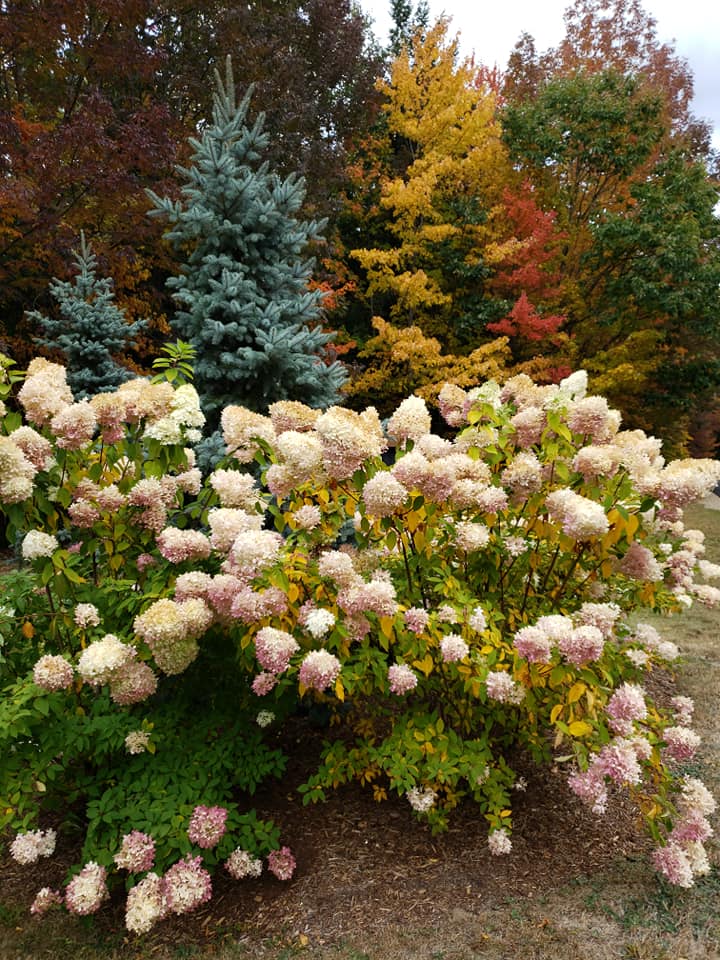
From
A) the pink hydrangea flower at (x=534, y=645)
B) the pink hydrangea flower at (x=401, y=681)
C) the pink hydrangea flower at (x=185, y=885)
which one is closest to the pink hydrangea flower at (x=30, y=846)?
the pink hydrangea flower at (x=185, y=885)

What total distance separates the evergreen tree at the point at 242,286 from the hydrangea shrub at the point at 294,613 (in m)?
1.84

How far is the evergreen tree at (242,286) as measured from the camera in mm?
4234

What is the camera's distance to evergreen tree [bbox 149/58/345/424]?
4234mm

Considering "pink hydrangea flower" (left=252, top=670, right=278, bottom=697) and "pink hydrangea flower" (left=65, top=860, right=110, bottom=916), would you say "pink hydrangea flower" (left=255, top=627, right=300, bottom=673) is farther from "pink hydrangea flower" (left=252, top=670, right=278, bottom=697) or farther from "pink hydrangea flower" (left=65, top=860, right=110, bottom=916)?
"pink hydrangea flower" (left=65, top=860, right=110, bottom=916)

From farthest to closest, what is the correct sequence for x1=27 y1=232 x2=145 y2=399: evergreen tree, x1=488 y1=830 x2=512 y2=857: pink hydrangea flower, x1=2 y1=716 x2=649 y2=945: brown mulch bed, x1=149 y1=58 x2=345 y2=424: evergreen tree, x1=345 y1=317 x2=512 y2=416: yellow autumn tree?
1. x1=345 y1=317 x2=512 y2=416: yellow autumn tree
2. x1=27 y1=232 x2=145 y2=399: evergreen tree
3. x1=149 y1=58 x2=345 y2=424: evergreen tree
4. x1=488 y1=830 x2=512 y2=857: pink hydrangea flower
5. x1=2 y1=716 x2=649 y2=945: brown mulch bed

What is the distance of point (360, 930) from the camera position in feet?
7.50

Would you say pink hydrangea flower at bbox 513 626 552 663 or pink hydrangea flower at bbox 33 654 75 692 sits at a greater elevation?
pink hydrangea flower at bbox 513 626 552 663

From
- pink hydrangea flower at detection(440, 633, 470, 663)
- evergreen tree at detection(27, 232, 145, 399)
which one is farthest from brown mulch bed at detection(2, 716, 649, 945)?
evergreen tree at detection(27, 232, 145, 399)

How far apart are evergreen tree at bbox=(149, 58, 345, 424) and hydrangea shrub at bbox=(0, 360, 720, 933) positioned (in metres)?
1.84

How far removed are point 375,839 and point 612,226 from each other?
11.9m

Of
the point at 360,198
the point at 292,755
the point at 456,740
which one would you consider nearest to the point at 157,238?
the point at 360,198

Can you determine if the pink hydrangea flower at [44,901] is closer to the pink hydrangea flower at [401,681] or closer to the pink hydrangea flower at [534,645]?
the pink hydrangea flower at [401,681]

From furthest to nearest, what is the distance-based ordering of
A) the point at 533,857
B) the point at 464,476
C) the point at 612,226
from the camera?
1. the point at 612,226
2. the point at 533,857
3. the point at 464,476

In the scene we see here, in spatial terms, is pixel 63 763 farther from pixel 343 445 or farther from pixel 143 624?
pixel 343 445
